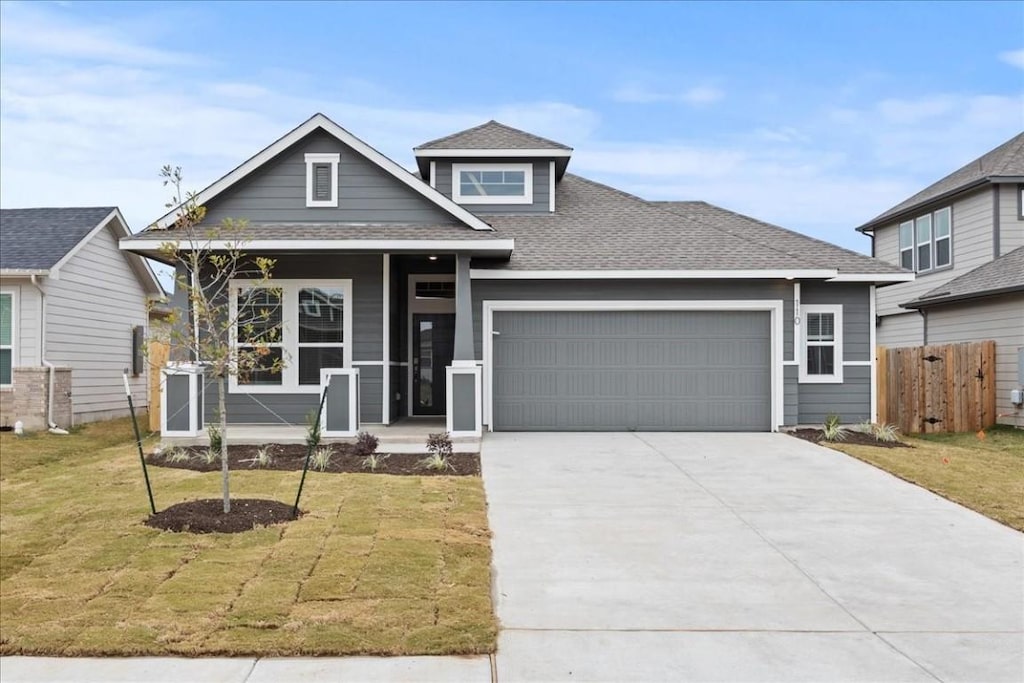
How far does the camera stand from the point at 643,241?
15.2 meters

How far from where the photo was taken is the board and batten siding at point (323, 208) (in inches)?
517

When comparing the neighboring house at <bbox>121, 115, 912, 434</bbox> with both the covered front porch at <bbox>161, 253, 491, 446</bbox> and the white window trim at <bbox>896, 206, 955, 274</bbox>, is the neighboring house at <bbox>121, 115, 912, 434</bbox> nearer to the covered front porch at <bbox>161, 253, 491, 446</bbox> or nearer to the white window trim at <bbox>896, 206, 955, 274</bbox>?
the covered front porch at <bbox>161, 253, 491, 446</bbox>

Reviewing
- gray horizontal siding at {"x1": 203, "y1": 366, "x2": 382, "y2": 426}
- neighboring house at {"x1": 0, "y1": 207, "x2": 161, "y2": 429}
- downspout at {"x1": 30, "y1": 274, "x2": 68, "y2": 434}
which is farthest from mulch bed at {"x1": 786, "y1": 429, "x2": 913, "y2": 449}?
neighboring house at {"x1": 0, "y1": 207, "x2": 161, "y2": 429}

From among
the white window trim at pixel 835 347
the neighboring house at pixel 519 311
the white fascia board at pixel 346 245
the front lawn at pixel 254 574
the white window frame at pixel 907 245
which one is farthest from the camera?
the white window frame at pixel 907 245

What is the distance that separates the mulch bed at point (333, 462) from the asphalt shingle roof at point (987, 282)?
11.6 m

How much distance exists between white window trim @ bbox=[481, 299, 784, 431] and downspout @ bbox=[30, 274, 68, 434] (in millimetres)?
8291

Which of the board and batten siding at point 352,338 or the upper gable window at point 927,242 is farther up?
the upper gable window at point 927,242

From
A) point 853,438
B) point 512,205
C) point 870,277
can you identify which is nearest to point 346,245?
point 512,205

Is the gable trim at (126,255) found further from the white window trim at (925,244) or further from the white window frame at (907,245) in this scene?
the white window frame at (907,245)

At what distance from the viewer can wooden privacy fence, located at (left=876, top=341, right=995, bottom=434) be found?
51.0 ft

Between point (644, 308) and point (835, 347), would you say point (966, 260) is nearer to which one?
point (835, 347)

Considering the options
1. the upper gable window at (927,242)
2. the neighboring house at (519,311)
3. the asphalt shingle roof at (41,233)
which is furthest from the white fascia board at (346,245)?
the upper gable window at (927,242)

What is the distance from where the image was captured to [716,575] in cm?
615

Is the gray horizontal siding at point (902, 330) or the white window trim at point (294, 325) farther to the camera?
the gray horizontal siding at point (902, 330)
